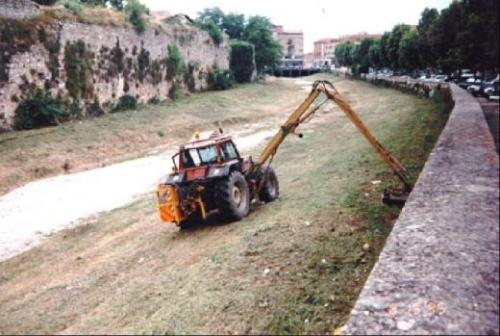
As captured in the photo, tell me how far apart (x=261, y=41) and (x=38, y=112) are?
50.4 m

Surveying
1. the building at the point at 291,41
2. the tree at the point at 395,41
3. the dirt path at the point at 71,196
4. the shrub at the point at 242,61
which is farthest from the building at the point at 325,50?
the dirt path at the point at 71,196

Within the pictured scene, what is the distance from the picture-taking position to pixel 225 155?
11773mm

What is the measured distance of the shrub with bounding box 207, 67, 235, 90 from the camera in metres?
53.3

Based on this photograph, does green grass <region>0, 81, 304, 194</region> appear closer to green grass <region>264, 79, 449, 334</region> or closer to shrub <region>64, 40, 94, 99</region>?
shrub <region>64, 40, 94, 99</region>

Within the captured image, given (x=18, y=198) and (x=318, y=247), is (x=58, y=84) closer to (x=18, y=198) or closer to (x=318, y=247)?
(x=18, y=198)

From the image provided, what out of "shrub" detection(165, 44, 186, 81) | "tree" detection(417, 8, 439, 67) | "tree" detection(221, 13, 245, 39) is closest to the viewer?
"shrub" detection(165, 44, 186, 81)

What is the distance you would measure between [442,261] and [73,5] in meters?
32.3

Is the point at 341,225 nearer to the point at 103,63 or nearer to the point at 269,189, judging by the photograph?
the point at 269,189

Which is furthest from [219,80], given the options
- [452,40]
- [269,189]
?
[269,189]

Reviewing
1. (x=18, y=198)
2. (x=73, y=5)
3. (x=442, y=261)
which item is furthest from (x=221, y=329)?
(x=73, y=5)

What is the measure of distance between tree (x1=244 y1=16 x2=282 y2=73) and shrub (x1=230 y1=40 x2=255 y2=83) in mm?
6646

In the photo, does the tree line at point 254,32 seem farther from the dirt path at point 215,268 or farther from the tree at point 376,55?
the dirt path at point 215,268

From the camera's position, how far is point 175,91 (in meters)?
43.6

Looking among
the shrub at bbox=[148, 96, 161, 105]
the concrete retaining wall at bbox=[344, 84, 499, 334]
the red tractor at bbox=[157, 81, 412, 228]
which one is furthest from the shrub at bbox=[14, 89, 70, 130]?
the concrete retaining wall at bbox=[344, 84, 499, 334]
